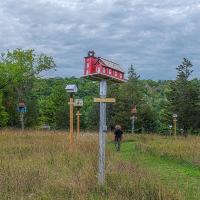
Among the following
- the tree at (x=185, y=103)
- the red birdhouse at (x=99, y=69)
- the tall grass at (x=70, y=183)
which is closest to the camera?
the tall grass at (x=70, y=183)

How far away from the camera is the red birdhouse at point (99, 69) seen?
30.7 ft

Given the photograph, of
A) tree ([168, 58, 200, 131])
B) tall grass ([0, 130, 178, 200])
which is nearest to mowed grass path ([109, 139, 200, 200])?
tall grass ([0, 130, 178, 200])

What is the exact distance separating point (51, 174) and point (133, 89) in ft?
169

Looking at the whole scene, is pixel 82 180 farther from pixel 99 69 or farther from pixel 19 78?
pixel 19 78

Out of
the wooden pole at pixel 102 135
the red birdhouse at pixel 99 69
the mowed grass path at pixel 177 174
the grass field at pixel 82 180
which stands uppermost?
the red birdhouse at pixel 99 69

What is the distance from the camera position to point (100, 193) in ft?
27.9

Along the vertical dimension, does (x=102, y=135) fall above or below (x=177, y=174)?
above

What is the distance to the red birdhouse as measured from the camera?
30.7ft

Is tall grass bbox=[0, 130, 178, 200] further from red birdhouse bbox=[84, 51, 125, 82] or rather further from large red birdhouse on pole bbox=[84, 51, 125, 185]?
red birdhouse bbox=[84, 51, 125, 82]

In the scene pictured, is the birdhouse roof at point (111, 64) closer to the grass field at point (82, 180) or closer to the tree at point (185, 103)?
the grass field at point (82, 180)

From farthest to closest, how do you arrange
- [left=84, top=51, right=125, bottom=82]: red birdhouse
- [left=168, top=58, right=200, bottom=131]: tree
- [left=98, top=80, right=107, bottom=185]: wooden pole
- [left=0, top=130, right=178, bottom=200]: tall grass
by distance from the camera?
[left=168, top=58, right=200, bottom=131]: tree < [left=84, top=51, right=125, bottom=82]: red birdhouse < [left=98, top=80, right=107, bottom=185]: wooden pole < [left=0, top=130, right=178, bottom=200]: tall grass

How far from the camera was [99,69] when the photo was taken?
9.32 metres

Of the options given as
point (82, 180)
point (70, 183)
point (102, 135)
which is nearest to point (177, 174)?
point (102, 135)

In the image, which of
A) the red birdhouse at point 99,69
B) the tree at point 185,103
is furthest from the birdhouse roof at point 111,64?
the tree at point 185,103
